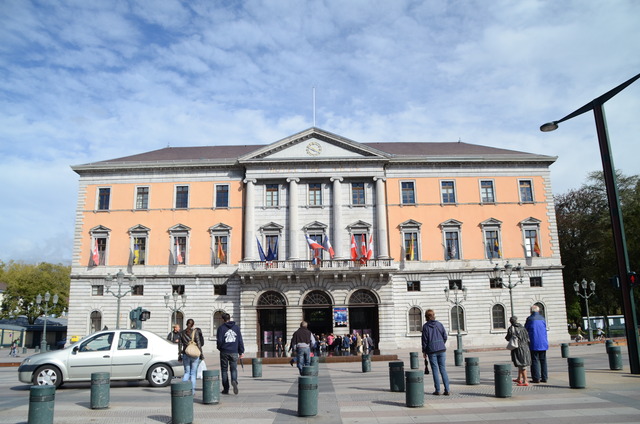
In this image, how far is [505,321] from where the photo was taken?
1572 inches

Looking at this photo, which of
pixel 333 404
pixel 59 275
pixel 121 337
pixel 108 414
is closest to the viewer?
pixel 108 414

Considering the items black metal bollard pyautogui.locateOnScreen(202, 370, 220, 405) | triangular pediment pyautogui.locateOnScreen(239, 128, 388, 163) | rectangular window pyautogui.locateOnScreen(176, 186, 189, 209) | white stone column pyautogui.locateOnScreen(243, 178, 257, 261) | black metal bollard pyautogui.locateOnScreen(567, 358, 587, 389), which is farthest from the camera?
rectangular window pyautogui.locateOnScreen(176, 186, 189, 209)

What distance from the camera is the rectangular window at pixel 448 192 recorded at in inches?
1642

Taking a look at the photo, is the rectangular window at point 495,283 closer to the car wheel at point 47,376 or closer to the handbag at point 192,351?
the handbag at point 192,351

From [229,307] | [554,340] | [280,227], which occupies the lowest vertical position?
[554,340]

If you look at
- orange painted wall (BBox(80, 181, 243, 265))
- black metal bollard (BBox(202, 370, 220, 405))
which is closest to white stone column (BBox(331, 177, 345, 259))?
orange painted wall (BBox(80, 181, 243, 265))

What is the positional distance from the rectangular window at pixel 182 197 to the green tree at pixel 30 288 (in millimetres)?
42442

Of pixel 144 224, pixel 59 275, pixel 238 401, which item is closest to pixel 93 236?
pixel 144 224

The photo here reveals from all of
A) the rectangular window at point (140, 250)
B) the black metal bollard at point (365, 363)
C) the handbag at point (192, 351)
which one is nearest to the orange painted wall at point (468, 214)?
the rectangular window at point (140, 250)

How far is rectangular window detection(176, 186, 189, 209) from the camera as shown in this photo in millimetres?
41938

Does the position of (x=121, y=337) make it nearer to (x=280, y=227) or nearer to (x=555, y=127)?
(x=555, y=127)

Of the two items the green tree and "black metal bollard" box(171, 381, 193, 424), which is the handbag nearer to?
"black metal bollard" box(171, 381, 193, 424)

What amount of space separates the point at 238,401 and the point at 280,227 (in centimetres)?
2835

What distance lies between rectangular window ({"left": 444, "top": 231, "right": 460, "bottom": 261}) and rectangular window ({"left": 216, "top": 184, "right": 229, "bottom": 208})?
59.3ft
